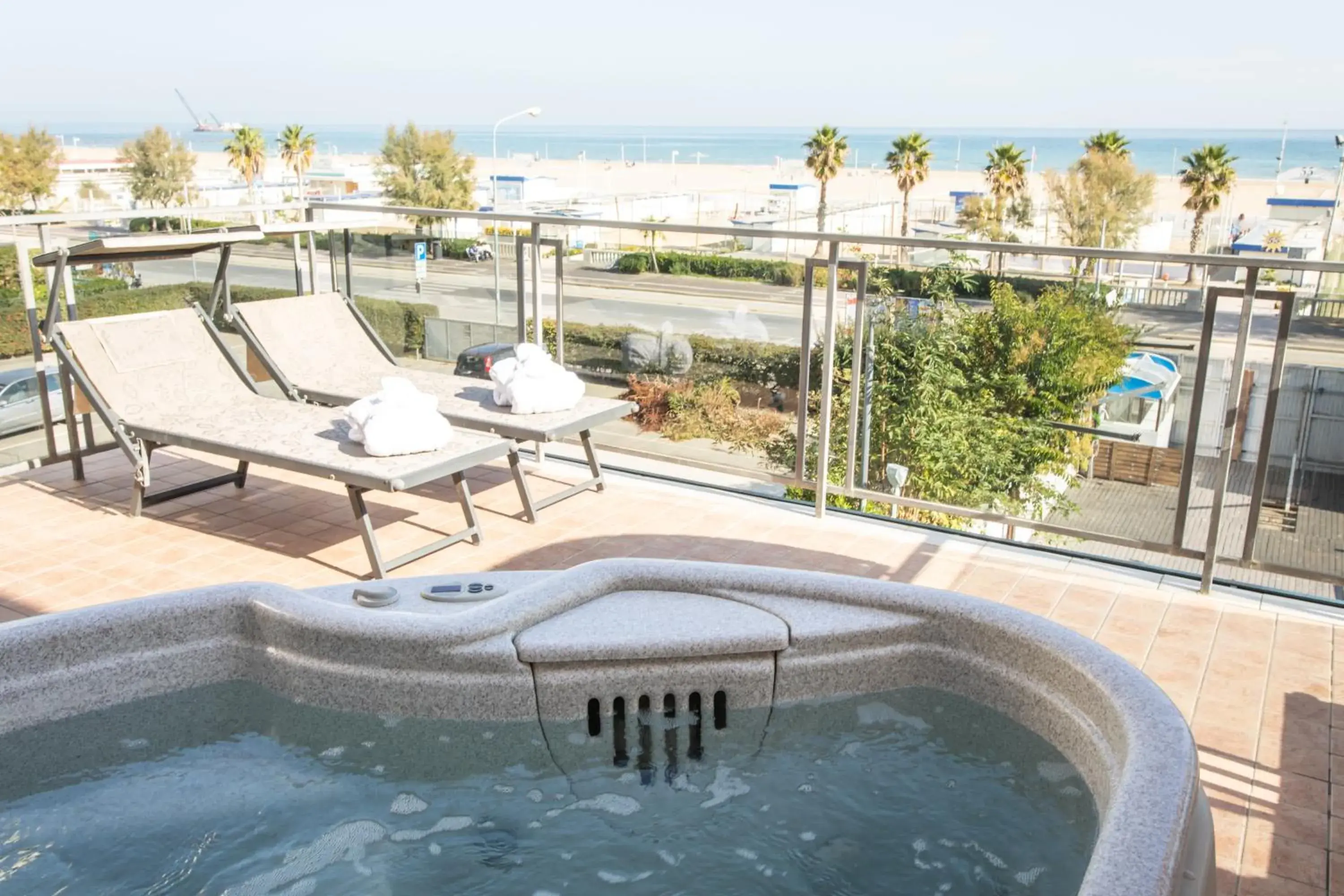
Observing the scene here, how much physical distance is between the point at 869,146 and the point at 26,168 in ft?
353

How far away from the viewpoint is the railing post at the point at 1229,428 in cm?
375

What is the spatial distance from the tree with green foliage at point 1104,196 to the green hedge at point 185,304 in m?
39.3

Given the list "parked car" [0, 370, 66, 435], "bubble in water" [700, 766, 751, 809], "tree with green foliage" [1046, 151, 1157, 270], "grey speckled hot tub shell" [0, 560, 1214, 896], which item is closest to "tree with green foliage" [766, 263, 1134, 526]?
"grey speckled hot tub shell" [0, 560, 1214, 896]

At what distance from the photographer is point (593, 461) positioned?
16.9 feet

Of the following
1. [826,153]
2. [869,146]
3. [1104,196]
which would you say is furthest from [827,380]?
[869,146]

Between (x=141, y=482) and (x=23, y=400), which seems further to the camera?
(x=23, y=400)

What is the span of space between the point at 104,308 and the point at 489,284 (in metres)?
1.95

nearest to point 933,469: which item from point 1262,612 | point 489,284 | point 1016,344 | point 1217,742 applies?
point 1016,344

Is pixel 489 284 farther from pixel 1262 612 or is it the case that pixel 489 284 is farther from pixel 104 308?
pixel 1262 612

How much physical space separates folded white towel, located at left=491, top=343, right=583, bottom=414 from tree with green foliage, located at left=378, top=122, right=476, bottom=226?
122 ft

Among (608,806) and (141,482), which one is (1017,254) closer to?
(608,806)

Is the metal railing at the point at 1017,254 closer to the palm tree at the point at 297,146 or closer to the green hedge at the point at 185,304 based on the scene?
the green hedge at the point at 185,304

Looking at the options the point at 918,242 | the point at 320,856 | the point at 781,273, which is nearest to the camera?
the point at 320,856

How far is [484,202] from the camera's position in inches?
2482
